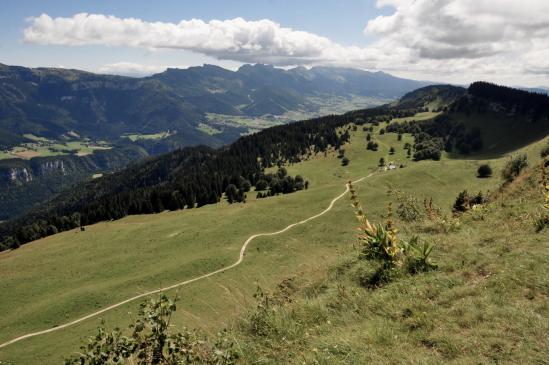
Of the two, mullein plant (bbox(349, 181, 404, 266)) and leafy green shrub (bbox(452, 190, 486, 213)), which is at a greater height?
mullein plant (bbox(349, 181, 404, 266))

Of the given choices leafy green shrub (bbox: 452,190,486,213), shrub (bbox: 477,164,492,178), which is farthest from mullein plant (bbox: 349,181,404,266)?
shrub (bbox: 477,164,492,178)

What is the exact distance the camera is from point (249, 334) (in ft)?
35.3

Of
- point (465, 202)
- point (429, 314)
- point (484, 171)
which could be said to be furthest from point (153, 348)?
point (484, 171)

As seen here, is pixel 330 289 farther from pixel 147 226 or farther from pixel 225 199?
pixel 225 199

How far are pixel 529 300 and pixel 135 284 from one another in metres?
56.0

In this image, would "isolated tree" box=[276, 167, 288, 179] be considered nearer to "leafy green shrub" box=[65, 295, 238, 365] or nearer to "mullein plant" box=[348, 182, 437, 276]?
"mullein plant" box=[348, 182, 437, 276]

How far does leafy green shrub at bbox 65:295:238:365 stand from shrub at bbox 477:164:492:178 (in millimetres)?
134828

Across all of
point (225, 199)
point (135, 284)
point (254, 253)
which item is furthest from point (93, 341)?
point (225, 199)

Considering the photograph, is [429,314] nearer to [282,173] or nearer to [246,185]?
[246,185]

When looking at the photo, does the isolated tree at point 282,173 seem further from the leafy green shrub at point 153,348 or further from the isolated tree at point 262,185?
Result: the leafy green shrub at point 153,348

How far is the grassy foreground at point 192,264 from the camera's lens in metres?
14.2

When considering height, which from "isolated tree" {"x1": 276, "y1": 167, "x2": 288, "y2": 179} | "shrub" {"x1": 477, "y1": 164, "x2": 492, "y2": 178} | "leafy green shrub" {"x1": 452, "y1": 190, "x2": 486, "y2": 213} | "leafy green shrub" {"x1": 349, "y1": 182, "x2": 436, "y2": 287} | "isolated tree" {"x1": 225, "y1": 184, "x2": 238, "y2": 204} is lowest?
"isolated tree" {"x1": 225, "y1": 184, "x2": 238, "y2": 204}

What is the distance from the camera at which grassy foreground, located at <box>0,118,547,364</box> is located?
1416 cm

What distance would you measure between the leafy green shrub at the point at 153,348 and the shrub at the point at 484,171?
134828 mm
